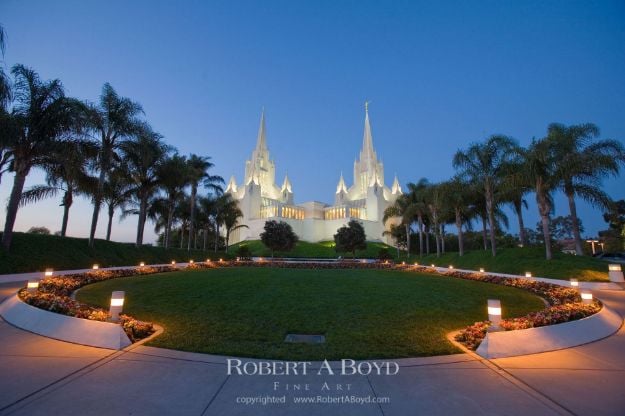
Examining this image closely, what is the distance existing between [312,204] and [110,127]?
66.2m

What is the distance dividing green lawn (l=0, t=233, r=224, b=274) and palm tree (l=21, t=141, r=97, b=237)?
261cm

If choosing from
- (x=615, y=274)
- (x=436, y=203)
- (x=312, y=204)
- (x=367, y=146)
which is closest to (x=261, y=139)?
(x=312, y=204)

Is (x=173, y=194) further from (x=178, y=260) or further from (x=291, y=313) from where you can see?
(x=291, y=313)

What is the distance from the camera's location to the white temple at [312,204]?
250 feet

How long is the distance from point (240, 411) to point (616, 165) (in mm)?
24777

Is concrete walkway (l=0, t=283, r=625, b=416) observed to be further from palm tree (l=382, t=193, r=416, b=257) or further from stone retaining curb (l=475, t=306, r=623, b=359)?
palm tree (l=382, t=193, r=416, b=257)

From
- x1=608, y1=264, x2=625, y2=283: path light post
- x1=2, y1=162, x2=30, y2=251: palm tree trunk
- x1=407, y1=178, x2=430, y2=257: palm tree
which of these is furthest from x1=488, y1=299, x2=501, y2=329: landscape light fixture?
x1=407, y1=178, x2=430, y2=257: palm tree

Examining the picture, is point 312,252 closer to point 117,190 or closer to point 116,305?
point 117,190

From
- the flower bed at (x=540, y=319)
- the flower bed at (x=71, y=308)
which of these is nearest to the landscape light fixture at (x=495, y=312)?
the flower bed at (x=540, y=319)

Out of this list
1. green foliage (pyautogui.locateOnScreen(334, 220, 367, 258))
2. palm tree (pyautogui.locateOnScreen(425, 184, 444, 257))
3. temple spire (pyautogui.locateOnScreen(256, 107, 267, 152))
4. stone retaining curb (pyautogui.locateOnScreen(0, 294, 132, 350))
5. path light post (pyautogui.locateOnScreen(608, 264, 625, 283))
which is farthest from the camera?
temple spire (pyautogui.locateOnScreen(256, 107, 267, 152))

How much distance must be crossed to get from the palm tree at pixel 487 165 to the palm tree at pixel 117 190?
26.5 m

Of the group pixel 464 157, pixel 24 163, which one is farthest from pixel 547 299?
pixel 24 163

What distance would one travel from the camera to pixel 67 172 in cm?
1627

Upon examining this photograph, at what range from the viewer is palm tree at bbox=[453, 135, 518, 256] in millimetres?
24391
